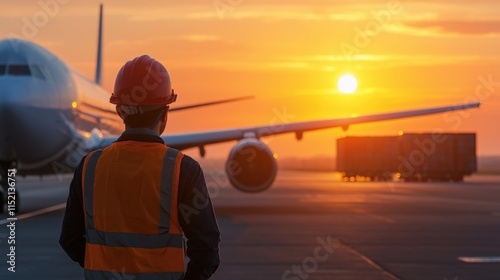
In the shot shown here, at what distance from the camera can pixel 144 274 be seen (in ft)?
10.1

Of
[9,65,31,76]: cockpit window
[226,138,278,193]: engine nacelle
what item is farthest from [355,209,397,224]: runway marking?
[9,65,31,76]: cockpit window

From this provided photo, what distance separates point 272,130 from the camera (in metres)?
21.0

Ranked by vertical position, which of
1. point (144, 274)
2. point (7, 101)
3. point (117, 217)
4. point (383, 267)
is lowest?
point (383, 267)

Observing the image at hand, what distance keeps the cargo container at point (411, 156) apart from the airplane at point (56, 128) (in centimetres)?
3222

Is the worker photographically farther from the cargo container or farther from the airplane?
the cargo container

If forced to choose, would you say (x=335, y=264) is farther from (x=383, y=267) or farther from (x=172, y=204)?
(x=172, y=204)

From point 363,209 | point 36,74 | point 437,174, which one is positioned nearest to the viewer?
point 36,74

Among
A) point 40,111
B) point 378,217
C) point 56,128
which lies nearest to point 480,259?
point 378,217

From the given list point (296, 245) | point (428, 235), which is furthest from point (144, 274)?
point (428, 235)

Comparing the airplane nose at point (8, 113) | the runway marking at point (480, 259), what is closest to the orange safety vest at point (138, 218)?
the runway marking at point (480, 259)

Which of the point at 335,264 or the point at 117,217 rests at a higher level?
the point at 117,217

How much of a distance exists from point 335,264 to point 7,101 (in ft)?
27.0

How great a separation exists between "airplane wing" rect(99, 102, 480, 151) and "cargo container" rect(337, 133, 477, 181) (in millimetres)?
28958

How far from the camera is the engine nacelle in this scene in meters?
18.9
